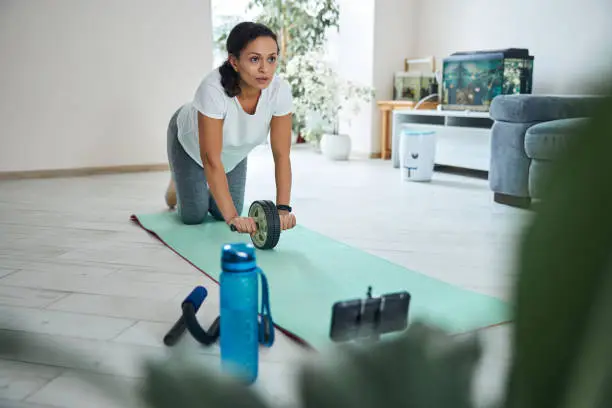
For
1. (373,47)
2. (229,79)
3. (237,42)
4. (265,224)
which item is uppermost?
(373,47)

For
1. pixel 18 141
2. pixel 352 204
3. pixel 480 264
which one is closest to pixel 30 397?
pixel 480 264

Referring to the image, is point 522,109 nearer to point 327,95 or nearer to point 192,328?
point 192,328

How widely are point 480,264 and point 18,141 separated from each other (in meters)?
3.22

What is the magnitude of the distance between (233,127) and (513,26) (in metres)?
2.87

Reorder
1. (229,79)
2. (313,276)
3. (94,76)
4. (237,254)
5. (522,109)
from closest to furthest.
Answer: (237,254) → (313,276) → (229,79) → (522,109) → (94,76)

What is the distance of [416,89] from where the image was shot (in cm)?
489

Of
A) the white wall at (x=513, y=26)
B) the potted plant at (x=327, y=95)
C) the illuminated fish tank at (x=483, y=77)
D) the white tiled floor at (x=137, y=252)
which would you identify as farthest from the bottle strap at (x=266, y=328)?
the potted plant at (x=327, y=95)

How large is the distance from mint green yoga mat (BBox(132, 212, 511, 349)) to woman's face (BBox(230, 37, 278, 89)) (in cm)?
59

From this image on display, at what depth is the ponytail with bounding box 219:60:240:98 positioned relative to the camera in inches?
80.1

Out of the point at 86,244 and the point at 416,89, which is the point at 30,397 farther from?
the point at 416,89

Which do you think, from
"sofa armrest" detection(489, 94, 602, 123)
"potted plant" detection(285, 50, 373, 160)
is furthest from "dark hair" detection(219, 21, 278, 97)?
"potted plant" detection(285, 50, 373, 160)

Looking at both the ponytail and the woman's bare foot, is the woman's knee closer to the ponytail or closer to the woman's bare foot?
the woman's bare foot

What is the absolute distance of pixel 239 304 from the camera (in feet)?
3.70

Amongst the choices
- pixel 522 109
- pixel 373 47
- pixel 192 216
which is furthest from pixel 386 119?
pixel 192 216
